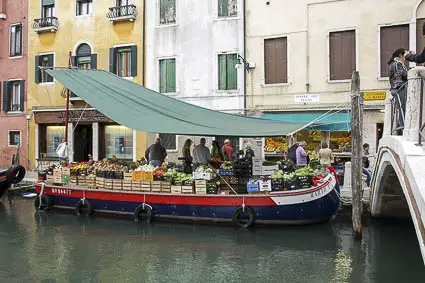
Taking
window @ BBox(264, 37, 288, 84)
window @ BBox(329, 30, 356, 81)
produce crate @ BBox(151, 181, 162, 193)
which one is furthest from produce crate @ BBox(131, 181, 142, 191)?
window @ BBox(329, 30, 356, 81)

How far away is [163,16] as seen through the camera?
18891mm

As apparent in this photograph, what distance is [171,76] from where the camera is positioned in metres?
18.7

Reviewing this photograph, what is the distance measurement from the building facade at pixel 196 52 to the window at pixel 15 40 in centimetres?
694

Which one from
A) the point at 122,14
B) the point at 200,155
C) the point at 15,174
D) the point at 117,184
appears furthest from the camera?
the point at 122,14

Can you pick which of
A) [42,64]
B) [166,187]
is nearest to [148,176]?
[166,187]

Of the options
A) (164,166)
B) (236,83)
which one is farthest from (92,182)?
(236,83)

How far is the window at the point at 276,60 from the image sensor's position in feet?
54.9

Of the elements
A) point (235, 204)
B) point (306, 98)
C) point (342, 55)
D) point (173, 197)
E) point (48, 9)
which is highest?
point (48, 9)

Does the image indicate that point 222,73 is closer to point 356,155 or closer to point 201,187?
point 201,187

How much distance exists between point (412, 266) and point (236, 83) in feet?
35.7

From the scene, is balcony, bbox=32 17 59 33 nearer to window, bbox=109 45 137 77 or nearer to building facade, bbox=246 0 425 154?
window, bbox=109 45 137 77

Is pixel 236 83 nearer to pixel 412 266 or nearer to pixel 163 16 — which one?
pixel 163 16

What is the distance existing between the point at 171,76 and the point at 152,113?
24.5ft

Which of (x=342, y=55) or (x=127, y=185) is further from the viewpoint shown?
(x=342, y=55)
